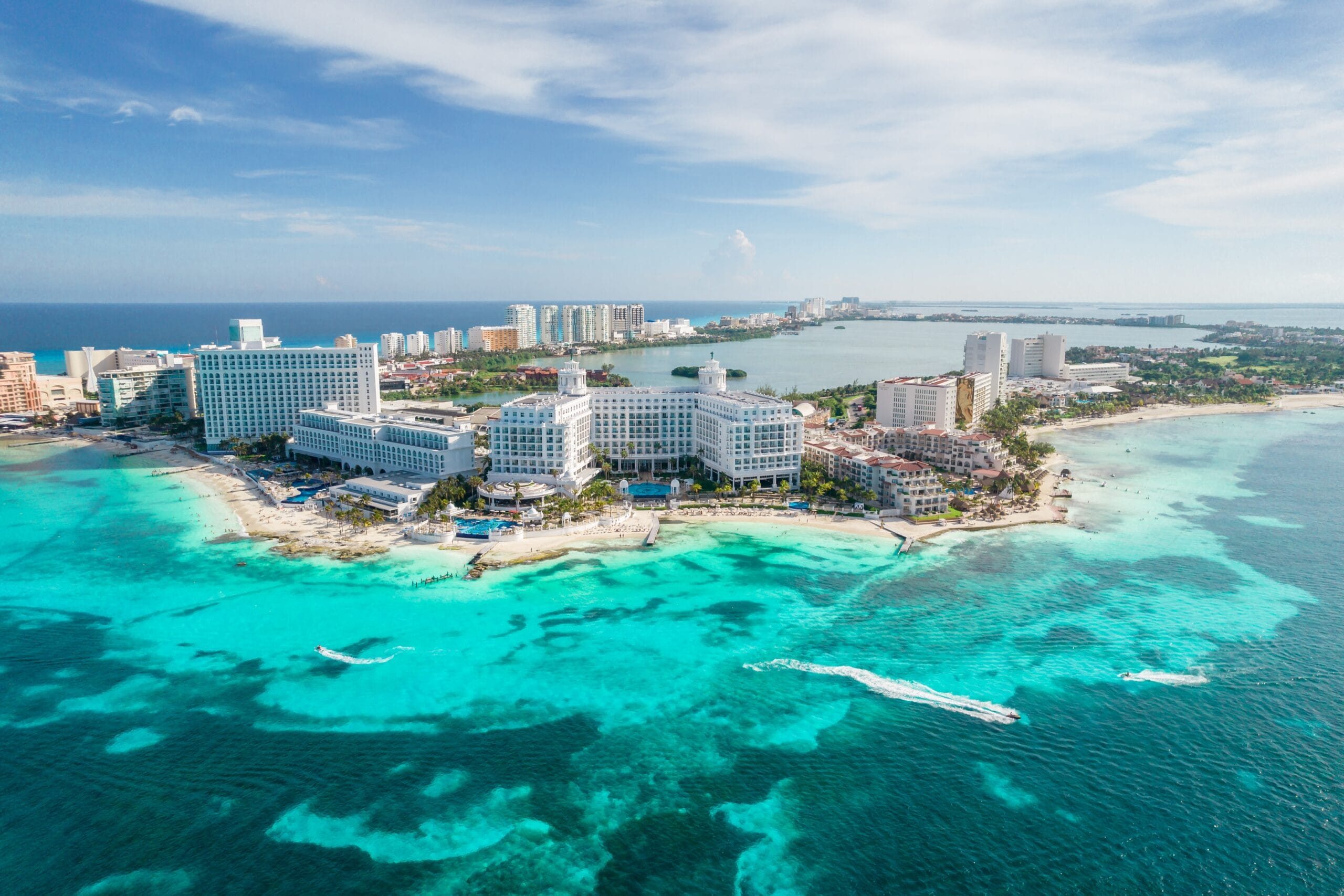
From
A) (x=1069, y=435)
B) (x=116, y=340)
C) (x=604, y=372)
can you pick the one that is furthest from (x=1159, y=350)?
(x=116, y=340)

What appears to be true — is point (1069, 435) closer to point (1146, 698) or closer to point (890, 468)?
point (890, 468)

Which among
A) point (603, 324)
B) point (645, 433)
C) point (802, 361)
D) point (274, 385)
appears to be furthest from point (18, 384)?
point (802, 361)

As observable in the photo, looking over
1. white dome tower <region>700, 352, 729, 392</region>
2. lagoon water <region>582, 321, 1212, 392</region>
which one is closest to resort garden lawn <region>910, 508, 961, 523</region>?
white dome tower <region>700, 352, 729, 392</region>

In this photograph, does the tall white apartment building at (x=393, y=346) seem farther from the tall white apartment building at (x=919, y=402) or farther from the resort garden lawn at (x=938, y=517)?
the resort garden lawn at (x=938, y=517)

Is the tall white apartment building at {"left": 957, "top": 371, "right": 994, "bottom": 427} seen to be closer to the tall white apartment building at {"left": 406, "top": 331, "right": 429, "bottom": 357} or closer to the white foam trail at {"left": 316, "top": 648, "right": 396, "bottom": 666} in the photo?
the white foam trail at {"left": 316, "top": 648, "right": 396, "bottom": 666}

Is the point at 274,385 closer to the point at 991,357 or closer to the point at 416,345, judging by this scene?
the point at 991,357

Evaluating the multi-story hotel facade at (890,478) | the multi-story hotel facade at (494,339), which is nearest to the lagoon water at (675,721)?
the multi-story hotel facade at (890,478)
